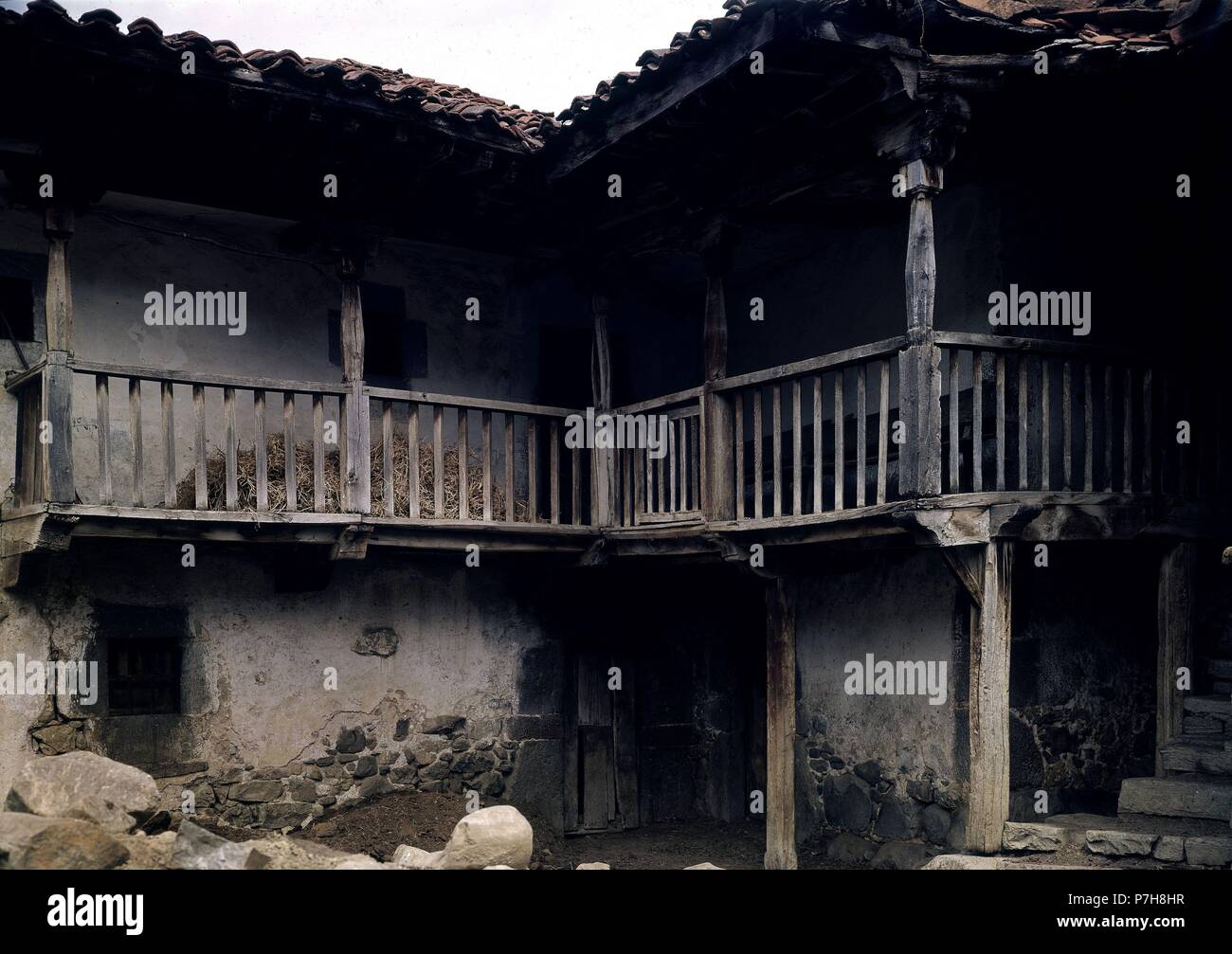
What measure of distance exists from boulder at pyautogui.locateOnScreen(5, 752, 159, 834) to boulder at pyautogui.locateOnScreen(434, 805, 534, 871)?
1696 millimetres

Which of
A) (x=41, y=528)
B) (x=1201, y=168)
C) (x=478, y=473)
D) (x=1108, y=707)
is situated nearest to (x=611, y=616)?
(x=478, y=473)

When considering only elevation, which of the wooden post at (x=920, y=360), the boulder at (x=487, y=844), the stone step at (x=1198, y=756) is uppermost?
the wooden post at (x=920, y=360)

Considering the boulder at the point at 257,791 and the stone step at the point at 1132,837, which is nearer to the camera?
the stone step at the point at 1132,837

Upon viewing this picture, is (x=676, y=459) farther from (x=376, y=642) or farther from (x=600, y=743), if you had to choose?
(x=600, y=743)

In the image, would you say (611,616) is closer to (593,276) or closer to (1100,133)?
(593,276)

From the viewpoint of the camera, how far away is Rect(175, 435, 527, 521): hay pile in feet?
30.5

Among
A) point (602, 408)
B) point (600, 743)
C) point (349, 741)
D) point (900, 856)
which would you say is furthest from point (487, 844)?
point (600, 743)

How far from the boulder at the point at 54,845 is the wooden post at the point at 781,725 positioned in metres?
4.86

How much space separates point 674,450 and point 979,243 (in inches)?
103

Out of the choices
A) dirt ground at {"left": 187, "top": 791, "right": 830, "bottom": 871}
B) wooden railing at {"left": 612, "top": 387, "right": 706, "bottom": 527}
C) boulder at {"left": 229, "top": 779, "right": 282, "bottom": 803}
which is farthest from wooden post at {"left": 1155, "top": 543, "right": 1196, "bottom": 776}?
boulder at {"left": 229, "top": 779, "right": 282, "bottom": 803}

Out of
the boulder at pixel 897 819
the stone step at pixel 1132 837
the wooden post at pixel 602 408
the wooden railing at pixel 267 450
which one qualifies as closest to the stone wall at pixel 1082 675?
the boulder at pixel 897 819

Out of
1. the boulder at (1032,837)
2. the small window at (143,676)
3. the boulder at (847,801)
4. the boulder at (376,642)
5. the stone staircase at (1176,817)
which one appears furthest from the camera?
the boulder at (376,642)

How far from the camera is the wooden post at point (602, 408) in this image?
10477 mm

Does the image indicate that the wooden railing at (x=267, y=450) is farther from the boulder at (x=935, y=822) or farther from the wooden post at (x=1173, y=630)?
the wooden post at (x=1173, y=630)
